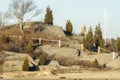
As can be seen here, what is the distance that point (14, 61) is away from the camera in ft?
177

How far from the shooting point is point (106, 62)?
58375mm

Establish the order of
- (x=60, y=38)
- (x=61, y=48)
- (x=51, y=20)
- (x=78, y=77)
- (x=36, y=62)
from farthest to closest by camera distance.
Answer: (x=51, y=20)
(x=60, y=38)
(x=61, y=48)
(x=36, y=62)
(x=78, y=77)

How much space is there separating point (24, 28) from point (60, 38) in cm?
589

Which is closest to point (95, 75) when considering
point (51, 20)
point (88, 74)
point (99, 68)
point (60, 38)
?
point (88, 74)

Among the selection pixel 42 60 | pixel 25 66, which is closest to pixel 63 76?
pixel 25 66

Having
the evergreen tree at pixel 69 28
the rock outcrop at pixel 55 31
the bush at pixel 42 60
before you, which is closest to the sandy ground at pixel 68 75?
the bush at pixel 42 60

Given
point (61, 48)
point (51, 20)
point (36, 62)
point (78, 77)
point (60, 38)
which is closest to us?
point (78, 77)

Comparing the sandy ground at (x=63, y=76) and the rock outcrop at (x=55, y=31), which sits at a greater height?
the rock outcrop at (x=55, y=31)

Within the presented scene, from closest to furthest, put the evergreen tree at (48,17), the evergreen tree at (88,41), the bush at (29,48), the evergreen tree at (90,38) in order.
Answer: the bush at (29,48) → the evergreen tree at (88,41) → the evergreen tree at (90,38) → the evergreen tree at (48,17)

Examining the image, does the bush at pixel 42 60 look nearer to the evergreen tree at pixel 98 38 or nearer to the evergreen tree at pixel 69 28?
the evergreen tree at pixel 98 38

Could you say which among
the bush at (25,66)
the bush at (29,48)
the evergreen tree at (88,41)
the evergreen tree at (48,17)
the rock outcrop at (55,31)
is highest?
the evergreen tree at (48,17)

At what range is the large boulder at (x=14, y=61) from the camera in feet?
173

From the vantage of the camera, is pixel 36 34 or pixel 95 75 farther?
pixel 36 34

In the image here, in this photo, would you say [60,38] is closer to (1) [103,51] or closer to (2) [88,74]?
(1) [103,51]
